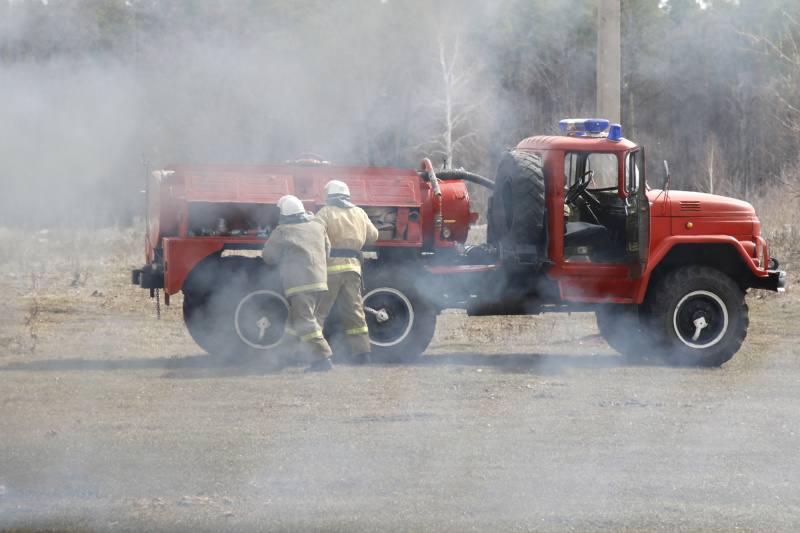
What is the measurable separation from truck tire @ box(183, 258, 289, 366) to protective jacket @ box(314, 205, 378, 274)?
24.2 inches

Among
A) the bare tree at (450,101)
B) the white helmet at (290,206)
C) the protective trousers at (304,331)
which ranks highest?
the bare tree at (450,101)

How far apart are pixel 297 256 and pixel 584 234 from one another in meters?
2.71

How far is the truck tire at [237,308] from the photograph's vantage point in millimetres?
8031

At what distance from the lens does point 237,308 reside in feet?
26.4

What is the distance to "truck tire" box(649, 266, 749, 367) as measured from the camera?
8297mm

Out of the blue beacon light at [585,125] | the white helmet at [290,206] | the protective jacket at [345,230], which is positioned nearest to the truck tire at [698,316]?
the blue beacon light at [585,125]

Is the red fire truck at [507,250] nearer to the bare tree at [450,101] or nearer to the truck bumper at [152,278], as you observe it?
the truck bumper at [152,278]

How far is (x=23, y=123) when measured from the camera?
6.27 metres

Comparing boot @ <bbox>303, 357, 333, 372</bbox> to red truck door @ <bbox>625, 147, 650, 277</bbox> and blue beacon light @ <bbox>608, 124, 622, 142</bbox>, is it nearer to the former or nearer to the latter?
red truck door @ <bbox>625, 147, 650, 277</bbox>

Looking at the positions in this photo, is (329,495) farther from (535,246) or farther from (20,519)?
(535,246)

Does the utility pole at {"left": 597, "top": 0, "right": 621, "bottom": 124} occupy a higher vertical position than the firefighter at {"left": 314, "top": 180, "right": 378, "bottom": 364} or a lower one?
higher

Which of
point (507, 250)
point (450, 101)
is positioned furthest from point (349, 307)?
point (450, 101)

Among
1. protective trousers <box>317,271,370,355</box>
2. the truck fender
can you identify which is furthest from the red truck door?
protective trousers <box>317,271,370,355</box>

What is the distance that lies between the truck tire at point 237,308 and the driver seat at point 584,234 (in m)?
2.68
